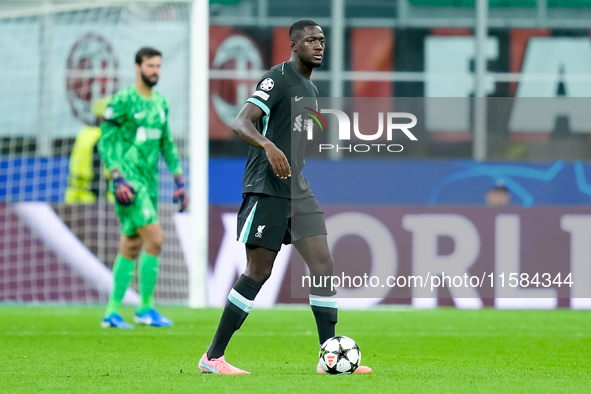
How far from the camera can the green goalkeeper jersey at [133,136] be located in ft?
26.9

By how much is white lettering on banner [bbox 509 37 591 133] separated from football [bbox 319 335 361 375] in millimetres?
11996

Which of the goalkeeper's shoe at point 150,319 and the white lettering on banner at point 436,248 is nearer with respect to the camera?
the goalkeeper's shoe at point 150,319

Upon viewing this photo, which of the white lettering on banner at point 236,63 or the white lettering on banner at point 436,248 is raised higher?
the white lettering on banner at point 236,63

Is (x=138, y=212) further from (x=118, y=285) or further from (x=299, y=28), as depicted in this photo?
(x=299, y=28)

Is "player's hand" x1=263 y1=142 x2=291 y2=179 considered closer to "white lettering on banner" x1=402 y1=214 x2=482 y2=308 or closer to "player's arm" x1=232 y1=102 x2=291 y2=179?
"player's arm" x1=232 y1=102 x2=291 y2=179

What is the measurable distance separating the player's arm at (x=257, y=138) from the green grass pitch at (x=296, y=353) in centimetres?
93

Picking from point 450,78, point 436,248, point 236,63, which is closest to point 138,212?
point 436,248

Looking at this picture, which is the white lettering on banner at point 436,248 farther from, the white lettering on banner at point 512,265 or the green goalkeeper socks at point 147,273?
the green goalkeeper socks at point 147,273

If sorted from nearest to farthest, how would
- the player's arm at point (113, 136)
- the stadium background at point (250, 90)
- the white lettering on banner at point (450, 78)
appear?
the player's arm at point (113, 136), the stadium background at point (250, 90), the white lettering on banner at point (450, 78)

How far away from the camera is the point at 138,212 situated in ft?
26.6

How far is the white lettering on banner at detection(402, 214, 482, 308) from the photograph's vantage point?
437 inches

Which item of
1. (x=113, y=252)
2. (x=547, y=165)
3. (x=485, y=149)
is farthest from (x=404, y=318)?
(x=485, y=149)

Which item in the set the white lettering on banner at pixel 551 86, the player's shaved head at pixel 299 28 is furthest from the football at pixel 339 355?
the white lettering on banner at pixel 551 86

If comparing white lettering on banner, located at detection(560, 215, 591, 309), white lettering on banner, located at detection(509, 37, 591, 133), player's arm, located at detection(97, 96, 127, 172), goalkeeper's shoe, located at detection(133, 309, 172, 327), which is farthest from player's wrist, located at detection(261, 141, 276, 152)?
white lettering on banner, located at detection(509, 37, 591, 133)
